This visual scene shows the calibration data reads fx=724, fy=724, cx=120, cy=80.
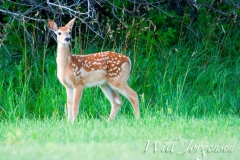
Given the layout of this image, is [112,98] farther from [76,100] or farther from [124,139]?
[124,139]

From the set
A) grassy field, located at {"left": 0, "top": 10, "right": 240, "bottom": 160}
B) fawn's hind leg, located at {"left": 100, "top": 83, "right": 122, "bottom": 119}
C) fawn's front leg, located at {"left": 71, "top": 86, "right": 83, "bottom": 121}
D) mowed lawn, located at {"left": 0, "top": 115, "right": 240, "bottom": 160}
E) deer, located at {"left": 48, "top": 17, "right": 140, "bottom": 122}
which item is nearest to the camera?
mowed lawn, located at {"left": 0, "top": 115, "right": 240, "bottom": 160}

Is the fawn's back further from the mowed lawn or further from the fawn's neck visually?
the mowed lawn

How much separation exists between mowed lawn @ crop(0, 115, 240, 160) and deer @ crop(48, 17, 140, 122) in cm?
50

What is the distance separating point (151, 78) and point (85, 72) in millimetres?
1880

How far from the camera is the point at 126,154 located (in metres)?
6.68

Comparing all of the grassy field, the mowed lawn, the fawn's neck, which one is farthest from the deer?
the mowed lawn

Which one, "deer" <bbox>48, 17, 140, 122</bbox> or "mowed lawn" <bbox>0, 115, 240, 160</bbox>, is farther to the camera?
"deer" <bbox>48, 17, 140, 122</bbox>

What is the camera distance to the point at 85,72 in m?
9.57

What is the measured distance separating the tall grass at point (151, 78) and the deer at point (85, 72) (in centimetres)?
32

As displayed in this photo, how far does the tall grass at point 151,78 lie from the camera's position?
33.7 feet

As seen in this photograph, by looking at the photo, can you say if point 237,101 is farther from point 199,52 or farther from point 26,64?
point 26,64

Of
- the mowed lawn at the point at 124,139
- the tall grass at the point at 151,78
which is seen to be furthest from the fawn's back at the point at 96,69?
the mowed lawn at the point at 124,139

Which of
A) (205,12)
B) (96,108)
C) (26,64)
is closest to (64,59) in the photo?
(96,108)

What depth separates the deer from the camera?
31.1ft
